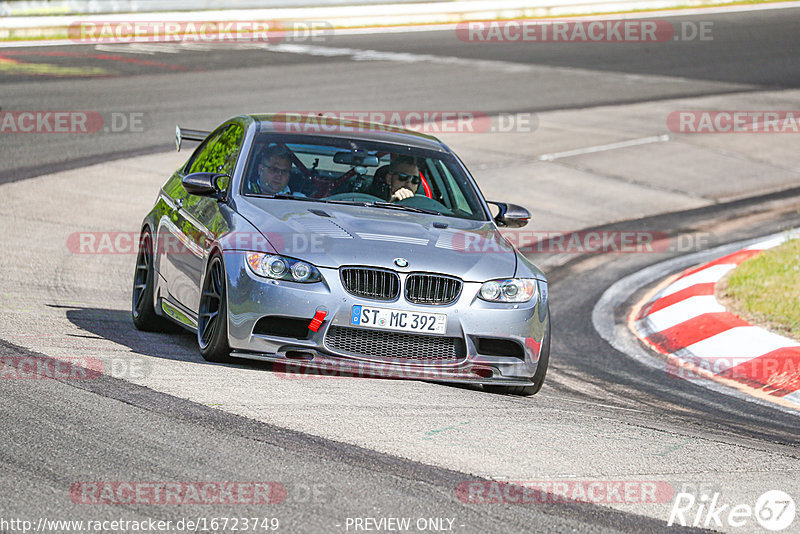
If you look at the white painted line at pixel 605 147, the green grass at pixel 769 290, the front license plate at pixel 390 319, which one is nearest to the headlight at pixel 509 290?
the front license plate at pixel 390 319

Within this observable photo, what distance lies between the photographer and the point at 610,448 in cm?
583

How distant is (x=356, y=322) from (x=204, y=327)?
1.05 meters

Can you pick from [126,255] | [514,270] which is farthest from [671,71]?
[514,270]

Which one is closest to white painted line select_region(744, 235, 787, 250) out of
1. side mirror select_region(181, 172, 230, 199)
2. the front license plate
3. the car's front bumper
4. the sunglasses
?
the sunglasses

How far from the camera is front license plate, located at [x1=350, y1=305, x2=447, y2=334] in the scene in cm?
689

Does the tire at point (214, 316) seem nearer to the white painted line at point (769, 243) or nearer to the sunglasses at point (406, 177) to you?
the sunglasses at point (406, 177)

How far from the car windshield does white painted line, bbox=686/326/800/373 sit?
2.20 m

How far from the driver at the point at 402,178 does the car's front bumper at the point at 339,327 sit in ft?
4.66

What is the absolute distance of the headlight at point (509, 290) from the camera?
7.16 m

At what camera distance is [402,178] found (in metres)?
8.39

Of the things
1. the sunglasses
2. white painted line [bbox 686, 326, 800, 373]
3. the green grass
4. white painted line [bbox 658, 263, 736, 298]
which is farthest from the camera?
white painted line [bbox 658, 263, 736, 298]

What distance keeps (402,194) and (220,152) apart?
4.59 ft

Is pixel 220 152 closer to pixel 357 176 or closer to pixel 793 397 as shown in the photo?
pixel 357 176

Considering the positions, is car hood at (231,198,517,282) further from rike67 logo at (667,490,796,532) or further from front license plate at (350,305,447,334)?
rike67 logo at (667,490,796,532)
